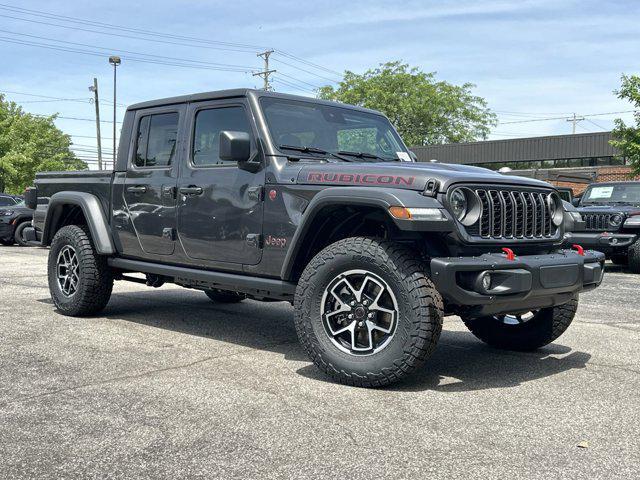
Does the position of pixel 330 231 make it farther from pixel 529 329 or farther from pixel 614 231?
pixel 614 231

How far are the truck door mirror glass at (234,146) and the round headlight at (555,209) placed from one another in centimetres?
218

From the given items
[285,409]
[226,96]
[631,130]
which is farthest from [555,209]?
[631,130]

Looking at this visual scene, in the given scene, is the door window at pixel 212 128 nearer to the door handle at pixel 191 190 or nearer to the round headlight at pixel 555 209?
the door handle at pixel 191 190

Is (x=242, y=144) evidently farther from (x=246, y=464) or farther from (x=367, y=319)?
Answer: (x=246, y=464)

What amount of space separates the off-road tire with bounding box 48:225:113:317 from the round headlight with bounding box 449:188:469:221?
3.76 meters

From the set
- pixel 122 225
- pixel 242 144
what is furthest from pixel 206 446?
pixel 122 225

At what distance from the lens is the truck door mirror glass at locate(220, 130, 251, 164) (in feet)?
16.4

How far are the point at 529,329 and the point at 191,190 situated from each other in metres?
2.87

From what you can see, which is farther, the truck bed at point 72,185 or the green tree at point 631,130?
the green tree at point 631,130

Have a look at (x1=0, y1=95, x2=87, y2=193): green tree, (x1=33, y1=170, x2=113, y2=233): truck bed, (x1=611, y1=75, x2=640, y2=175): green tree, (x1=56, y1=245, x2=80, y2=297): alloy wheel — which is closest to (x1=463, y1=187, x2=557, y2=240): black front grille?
(x1=33, y1=170, x2=113, y2=233): truck bed

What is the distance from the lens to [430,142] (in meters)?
57.5

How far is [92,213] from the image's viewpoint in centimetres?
654

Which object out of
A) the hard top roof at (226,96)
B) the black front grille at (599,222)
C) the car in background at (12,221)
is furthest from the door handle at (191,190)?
the car in background at (12,221)

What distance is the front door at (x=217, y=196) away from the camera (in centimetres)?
519
